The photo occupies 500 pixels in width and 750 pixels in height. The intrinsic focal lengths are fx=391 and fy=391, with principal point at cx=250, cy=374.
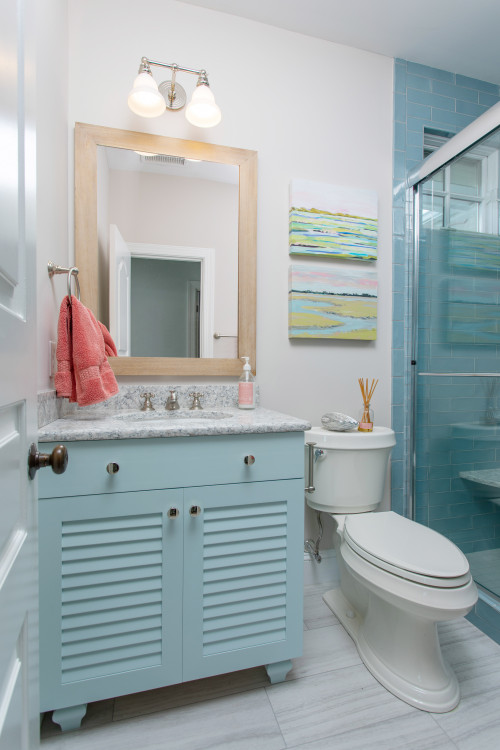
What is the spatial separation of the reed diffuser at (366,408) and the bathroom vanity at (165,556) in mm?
598

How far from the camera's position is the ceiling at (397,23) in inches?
64.9

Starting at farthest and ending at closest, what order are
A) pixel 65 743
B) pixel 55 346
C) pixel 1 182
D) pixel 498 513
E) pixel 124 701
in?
pixel 498 513, pixel 55 346, pixel 124 701, pixel 65 743, pixel 1 182

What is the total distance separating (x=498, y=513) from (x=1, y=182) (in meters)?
2.01

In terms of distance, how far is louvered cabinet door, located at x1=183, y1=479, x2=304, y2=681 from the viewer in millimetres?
1120

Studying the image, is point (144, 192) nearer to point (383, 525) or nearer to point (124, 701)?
point (383, 525)

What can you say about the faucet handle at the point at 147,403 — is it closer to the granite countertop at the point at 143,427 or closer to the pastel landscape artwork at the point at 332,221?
the granite countertop at the point at 143,427

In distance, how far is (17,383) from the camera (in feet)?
1.58

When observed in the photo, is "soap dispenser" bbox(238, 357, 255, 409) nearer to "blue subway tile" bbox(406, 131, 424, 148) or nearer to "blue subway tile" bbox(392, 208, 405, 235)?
"blue subway tile" bbox(392, 208, 405, 235)

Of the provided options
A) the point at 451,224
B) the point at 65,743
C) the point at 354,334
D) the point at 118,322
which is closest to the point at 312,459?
the point at 354,334

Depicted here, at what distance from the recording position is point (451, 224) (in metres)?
1.80

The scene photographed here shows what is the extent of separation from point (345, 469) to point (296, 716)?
2.62 feet

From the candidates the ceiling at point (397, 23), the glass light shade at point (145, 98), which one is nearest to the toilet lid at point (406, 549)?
the glass light shade at point (145, 98)

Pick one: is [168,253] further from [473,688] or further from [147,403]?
[473,688]

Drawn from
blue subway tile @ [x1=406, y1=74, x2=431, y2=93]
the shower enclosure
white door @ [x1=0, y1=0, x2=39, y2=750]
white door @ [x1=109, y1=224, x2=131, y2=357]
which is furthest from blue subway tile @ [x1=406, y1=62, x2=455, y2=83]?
white door @ [x1=0, y1=0, x2=39, y2=750]
